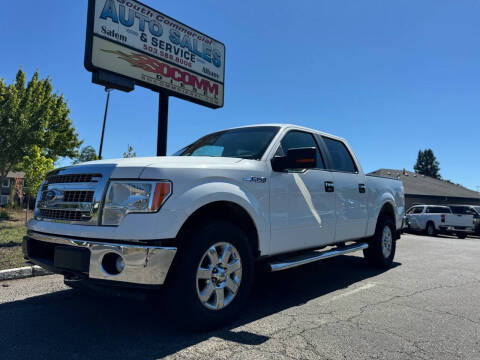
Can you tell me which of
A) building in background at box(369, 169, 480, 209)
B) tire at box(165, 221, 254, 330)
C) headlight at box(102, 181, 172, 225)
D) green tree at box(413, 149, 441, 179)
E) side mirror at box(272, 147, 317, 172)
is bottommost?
tire at box(165, 221, 254, 330)

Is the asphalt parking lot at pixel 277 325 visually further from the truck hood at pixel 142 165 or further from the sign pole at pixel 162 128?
the sign pole at pixel 162 128

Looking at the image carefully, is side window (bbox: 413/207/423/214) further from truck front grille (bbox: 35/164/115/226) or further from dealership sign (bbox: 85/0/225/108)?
truck front grille (bbox: 35/164/115/226)

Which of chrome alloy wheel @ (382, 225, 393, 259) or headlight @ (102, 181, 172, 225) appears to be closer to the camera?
headlight @ (102, 181, 172, 225)

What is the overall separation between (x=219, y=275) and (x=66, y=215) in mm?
1375

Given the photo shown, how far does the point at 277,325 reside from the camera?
323 centimetres

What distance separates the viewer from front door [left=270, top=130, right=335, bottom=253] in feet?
12.2

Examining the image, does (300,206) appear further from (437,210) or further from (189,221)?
(437,210)

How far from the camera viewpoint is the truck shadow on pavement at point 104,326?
8.64 ft

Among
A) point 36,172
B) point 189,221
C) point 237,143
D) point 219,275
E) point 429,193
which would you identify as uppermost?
point 429,193

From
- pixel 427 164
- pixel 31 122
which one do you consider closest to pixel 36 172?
pixel 31 122

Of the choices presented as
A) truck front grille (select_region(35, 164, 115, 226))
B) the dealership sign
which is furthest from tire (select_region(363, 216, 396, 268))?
the dealership sign

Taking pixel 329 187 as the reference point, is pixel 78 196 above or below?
below

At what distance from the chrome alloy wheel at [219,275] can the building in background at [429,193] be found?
30460 millimetres

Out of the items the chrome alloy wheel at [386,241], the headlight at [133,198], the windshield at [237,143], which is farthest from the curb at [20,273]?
the chrome alloy wheel at [386,241]
